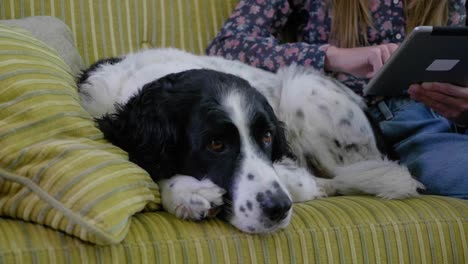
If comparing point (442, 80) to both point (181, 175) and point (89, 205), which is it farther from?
point (89, 205)

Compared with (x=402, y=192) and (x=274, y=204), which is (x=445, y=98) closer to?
(x=402, y=192)

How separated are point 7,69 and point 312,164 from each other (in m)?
0.96

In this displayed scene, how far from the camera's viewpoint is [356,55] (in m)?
1.96

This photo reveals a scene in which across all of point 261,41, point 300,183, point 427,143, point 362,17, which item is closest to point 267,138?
point 300,183

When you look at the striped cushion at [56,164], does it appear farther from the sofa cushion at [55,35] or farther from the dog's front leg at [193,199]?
the sofa cushion at [55,35]

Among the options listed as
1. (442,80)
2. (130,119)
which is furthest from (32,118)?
(442,80)

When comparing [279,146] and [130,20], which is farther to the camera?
[130,20]

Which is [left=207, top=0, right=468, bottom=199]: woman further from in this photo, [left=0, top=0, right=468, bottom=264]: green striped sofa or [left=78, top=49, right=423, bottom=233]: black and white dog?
[left=0, top=0, right=468, bottom=264]: green striped sofa

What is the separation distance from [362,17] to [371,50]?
0.26m

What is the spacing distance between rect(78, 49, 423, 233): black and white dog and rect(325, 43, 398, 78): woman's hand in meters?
0.16

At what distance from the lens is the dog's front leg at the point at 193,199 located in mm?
1249

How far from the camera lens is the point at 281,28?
232 centimetres

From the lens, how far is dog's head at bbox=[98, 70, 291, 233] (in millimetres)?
1225

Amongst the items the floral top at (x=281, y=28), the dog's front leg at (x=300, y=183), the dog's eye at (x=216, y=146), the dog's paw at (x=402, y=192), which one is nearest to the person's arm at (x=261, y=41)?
the floral top at (x=281, y=28)
